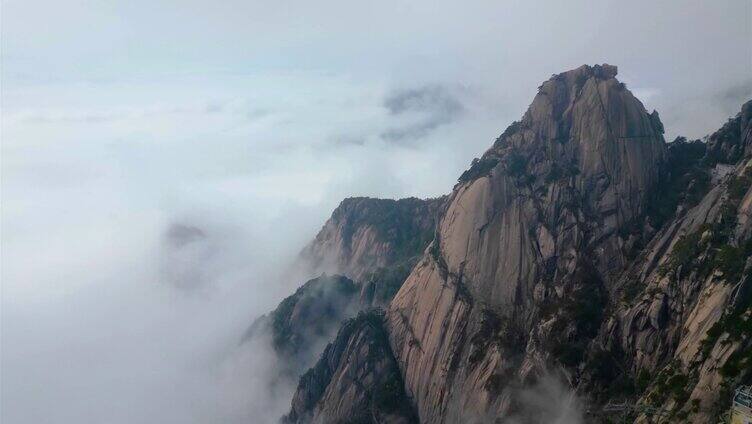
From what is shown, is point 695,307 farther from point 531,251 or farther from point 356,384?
point 356,384

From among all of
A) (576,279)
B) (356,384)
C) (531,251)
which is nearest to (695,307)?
(576,279)

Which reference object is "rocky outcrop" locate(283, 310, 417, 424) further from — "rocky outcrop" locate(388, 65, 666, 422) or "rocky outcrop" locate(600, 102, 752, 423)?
"rocky outcrop" locate(600, 102, 752, 423)

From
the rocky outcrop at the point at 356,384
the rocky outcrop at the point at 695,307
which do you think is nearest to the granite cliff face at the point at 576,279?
the rocky outcrop at the point at 695,307

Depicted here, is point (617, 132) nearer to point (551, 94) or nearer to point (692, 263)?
point (551, 94)

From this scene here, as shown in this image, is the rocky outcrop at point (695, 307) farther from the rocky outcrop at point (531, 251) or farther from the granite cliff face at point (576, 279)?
the rocky outcrop at point (531, 251)

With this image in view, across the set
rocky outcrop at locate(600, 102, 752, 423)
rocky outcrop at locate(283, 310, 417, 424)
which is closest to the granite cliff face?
rocky outcrop at locate(600, 102, 752, 423)
